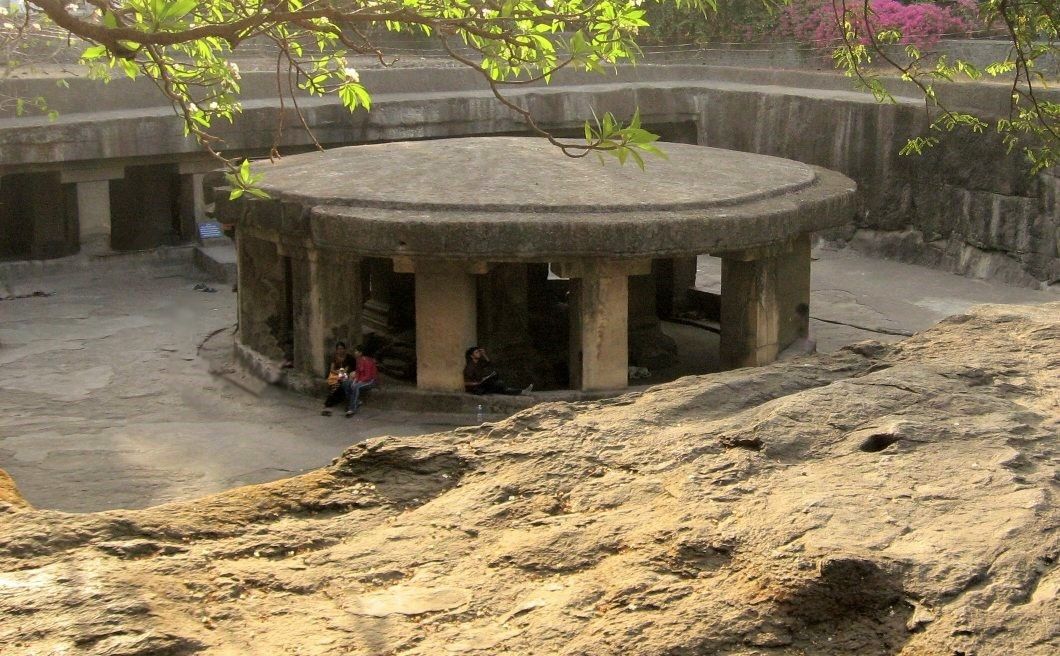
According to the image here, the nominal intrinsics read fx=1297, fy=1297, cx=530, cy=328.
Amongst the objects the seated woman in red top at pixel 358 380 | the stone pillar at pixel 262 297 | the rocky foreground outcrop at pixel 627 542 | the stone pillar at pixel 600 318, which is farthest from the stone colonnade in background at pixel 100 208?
the rocky foreground outcrop at pixel 627 542

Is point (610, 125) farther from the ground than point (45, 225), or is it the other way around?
point (610, 125)

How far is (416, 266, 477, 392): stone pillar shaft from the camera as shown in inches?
409

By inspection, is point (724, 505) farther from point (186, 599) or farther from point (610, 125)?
point (610, 125)

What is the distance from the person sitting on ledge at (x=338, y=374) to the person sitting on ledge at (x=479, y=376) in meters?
0.95

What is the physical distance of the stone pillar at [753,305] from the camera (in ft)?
36.1

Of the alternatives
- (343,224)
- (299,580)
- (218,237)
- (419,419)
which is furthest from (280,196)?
(299,580)

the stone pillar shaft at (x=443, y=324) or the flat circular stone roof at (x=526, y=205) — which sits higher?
the flat circular stone roof at (x=526, y=205)

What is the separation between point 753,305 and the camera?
11.0 m

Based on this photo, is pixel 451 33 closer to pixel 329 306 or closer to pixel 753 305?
pixel 329 306

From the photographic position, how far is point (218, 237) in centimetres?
1658

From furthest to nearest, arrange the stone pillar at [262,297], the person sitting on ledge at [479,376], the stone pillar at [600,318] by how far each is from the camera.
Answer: the stone pillar at [262,297] → the person sitting on ledge at [479,376] → the stone pillar at [600,318]

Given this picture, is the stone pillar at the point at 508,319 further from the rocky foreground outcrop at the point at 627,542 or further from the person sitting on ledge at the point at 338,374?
the rocky foreground outcrop at the point at 627,542

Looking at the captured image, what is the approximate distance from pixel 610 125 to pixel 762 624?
7.17ft

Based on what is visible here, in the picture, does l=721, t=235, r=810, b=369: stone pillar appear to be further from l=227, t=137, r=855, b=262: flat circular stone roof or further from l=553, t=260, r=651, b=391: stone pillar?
l=553, t=260, r=651, b=391: stone pillar
